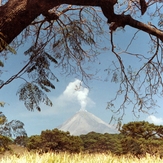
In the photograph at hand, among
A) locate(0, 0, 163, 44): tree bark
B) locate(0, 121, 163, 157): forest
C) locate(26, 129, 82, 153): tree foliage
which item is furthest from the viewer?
locate(26, 129, 82, 153): tree foliage

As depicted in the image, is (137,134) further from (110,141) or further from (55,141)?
(55,141)

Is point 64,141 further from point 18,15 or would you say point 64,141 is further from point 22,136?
point 18,15

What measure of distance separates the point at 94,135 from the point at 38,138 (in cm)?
257

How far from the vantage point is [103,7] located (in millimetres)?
3789

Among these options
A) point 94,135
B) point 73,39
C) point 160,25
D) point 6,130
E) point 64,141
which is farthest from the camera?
point 94,135

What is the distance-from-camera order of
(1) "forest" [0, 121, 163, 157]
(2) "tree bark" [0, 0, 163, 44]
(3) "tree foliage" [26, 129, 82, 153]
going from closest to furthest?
(2) "tree bark" [0, 0, 163, 44] → (1) "forest" [0, 121, 163, 157] → (3) "tree foliage" [26, 129, 82, 153]

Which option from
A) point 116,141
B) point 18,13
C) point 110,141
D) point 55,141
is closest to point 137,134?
point 116,141

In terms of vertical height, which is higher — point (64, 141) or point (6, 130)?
point (64, 141)

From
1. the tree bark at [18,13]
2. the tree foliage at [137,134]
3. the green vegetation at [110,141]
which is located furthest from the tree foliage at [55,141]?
the tree bark at [18,13]

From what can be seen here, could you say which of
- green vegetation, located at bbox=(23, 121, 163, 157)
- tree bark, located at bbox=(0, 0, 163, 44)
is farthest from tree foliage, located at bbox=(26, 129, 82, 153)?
tree bark, located at bbox=(0, 0, 163, 44)

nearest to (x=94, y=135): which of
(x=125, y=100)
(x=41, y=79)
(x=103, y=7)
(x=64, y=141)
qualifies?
(x=64, y=141)

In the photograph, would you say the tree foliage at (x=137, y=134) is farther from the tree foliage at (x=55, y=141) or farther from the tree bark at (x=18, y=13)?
the tree bark at (x=18, y=13)

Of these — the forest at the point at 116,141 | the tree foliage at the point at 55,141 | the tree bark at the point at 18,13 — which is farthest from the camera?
the tree foliage at the point at 55,141

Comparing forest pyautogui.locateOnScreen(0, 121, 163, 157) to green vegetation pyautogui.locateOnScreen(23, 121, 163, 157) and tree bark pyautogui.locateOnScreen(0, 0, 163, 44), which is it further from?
tree bark pyautogui.locateOnScreen(0, 0, 163, 44)
